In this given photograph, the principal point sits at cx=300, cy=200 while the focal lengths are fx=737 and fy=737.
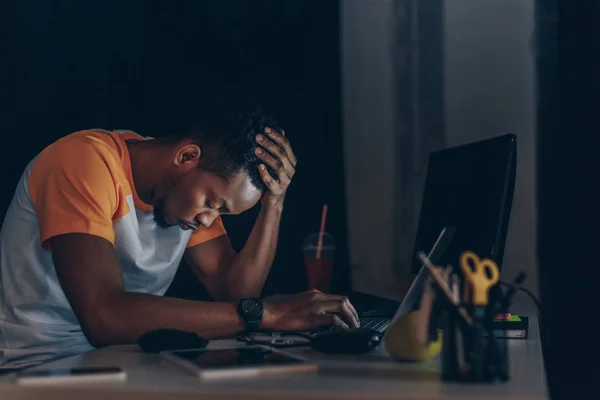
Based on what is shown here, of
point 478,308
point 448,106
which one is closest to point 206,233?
point 448,106

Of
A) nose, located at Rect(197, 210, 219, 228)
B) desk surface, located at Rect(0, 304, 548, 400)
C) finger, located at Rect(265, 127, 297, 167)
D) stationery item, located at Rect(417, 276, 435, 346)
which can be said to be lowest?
desk surface, located at Rect(0, 304, 548, 400)

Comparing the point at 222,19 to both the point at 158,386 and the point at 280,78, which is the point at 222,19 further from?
the point at 158,386

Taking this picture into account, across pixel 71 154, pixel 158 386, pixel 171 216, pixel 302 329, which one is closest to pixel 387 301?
pixel 302 329

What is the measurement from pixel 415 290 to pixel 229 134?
0.63 m

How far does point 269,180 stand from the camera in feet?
6.12

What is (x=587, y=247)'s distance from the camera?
202 cm

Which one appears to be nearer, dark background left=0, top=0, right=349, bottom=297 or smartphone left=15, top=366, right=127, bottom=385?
smartphone left=15, top=366, right=127, bottom=385

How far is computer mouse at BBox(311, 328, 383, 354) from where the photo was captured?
126 centimetres

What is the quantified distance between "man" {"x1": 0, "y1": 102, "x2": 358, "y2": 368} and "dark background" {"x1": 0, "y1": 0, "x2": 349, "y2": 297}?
46 cm

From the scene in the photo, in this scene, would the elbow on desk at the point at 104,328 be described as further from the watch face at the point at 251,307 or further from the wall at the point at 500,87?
the wall at the point at 500,87

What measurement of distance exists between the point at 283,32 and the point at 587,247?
117cm

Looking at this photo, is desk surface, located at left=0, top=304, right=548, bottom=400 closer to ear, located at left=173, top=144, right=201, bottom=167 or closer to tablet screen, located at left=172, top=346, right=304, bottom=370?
tablet screen, located at left=172, top=346, right=304, bottom=370

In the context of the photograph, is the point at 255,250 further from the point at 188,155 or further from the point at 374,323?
the point at 374,323

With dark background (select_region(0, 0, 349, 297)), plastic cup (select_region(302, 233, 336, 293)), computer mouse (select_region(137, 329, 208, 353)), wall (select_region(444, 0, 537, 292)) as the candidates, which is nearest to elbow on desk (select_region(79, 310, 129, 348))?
computer mouse (select_region(137, 329, 208, 353))
